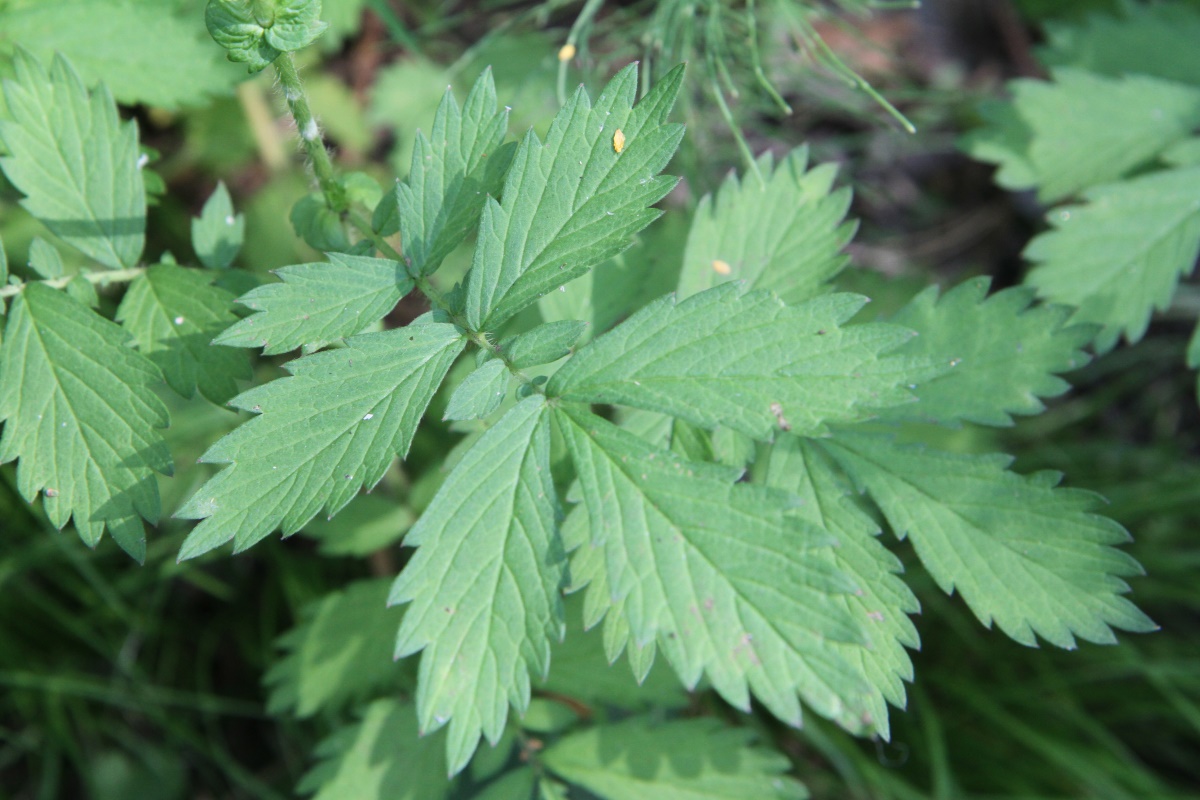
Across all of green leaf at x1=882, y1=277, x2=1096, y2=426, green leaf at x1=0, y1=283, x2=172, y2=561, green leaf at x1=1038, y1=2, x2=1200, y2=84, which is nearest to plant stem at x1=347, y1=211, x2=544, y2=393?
green leaf at x1=0, y1=283, x2=172, y2=561

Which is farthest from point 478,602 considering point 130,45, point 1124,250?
point 1124,250

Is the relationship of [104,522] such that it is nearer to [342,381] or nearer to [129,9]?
[342,381]

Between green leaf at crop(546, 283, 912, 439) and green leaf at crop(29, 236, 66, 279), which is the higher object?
green leaf at crop(29, 236, 66, 279)

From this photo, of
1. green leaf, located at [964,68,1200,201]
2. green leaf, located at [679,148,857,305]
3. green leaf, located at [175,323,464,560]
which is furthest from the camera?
green leaf, located at [964,68,1200,201]

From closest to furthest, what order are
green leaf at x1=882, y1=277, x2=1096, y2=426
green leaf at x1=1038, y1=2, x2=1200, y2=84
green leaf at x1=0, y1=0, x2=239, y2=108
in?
green leaf at x1=882, y1=277, x2=1096, y2=426, green leaf at x1=0, y1=0, x2=239, y2=108, green leaf at x1=1038, y1=2, x2=1200, y2=84

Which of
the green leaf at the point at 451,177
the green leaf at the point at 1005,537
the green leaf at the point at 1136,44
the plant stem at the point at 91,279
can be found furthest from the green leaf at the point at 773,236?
the green leaf at the point at 1136,44

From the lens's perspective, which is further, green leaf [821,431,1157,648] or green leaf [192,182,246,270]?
green leaf [192,182,246,270]

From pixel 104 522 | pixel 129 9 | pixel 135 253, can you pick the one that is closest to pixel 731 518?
pixel 104 522

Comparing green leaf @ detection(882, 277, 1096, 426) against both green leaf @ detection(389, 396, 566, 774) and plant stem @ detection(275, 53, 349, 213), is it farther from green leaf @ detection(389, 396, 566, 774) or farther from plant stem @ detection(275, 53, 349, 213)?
plant stem @ detection(275, 53, 349, 213)
